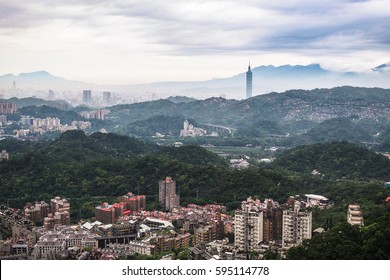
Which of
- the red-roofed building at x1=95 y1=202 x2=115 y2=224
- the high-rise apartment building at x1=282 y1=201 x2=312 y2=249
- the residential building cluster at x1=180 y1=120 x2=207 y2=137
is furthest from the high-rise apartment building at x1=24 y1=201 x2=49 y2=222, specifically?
the residential building cluster at x1=180 y1=120 x2=207 y2=137

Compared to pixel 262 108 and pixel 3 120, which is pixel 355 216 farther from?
pixel 262 108

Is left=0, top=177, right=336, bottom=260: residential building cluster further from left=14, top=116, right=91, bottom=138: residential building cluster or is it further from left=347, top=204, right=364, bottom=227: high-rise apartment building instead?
left=14, top=116, right=91, bottom=138: residential building cluster

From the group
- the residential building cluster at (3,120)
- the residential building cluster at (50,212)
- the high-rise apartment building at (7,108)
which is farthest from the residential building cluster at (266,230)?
the residential building cluster at (3,120)

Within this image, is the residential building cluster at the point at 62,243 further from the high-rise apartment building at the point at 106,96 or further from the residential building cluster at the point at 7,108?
the residential building cluster at the point at 7,108

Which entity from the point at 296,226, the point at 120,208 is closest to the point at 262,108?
the point at 120,208

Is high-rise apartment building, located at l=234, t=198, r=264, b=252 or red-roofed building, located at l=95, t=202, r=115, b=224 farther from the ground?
high-rise apartment building, located at l=234, t=198, r=264, b=252

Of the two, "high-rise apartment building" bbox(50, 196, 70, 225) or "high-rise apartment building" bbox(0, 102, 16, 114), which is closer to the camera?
"high-rise apartment building" bbox(50, 196, 70, 225)

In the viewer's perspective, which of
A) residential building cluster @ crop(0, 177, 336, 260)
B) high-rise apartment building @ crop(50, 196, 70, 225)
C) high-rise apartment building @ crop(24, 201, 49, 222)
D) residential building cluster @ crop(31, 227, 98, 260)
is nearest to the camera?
residential building cluster @ crop(31, 227, 98, 260)
